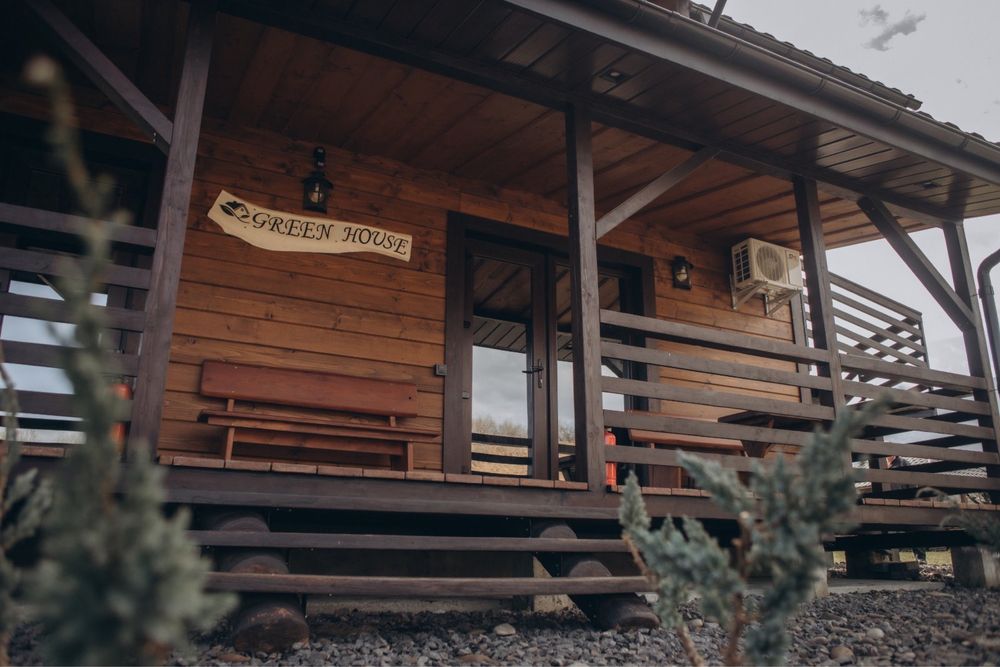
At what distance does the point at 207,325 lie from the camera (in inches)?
184

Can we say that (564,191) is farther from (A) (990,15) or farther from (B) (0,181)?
(A) (990,15)

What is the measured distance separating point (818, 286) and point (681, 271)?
1666 millimetres

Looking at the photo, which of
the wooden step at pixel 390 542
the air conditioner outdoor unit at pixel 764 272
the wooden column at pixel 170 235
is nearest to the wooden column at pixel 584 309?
the wooden step at pixel 390 542

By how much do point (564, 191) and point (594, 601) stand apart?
3.44 metres

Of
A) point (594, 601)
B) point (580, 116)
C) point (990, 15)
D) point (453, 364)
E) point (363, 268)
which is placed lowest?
point (594, 601)

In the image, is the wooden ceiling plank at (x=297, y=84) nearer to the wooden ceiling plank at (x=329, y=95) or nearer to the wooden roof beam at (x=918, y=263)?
the wooden ceiling plank at (x=329, y=95)

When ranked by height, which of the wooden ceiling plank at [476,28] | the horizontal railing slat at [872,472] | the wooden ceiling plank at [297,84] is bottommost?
the horizontal railing slat at [872,472]

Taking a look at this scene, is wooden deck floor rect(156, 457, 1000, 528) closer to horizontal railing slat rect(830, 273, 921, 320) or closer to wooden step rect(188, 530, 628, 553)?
wooden step rect(188, 530, 628, 553)

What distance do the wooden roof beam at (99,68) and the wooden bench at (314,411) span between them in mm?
1623

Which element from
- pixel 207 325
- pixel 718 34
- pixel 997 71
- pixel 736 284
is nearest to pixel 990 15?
pixel 997 71

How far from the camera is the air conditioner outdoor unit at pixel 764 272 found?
6.75 metres

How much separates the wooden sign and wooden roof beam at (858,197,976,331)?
340 centimetres

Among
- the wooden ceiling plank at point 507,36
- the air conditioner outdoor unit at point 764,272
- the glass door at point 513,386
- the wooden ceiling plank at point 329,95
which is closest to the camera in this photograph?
the wooden ceiling plank at point 507,36

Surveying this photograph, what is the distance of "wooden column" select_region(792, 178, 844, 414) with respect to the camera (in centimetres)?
487
